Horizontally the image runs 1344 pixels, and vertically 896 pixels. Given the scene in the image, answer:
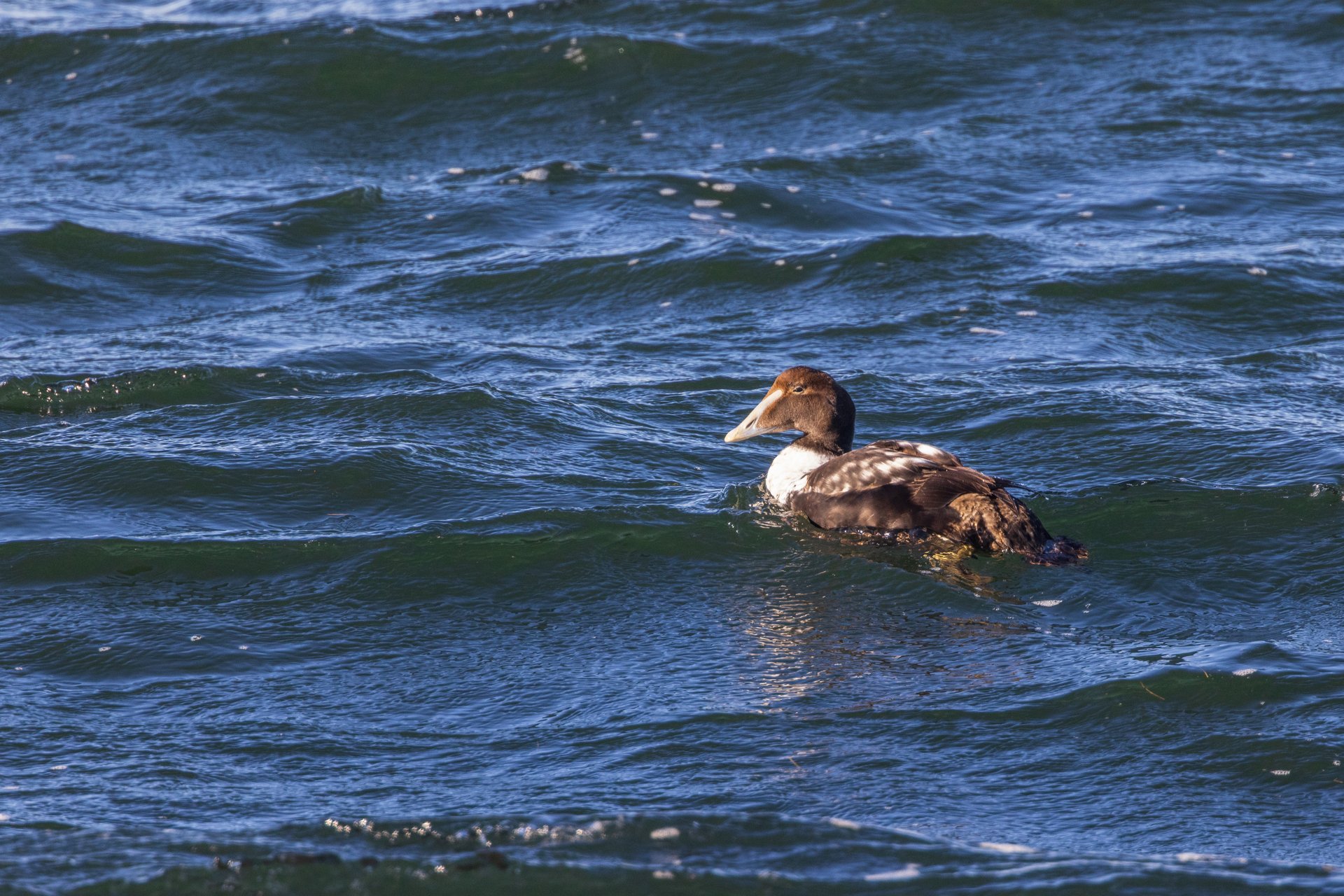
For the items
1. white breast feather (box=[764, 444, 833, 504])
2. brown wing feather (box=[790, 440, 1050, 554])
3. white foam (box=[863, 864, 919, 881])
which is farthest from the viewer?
white breast feather (box=[764, 444, 833, 504])

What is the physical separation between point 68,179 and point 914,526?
9.82 meters

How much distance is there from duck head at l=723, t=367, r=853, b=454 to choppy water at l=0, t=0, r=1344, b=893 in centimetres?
52

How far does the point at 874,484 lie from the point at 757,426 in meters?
1.02

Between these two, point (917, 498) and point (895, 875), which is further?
point (917, 498)

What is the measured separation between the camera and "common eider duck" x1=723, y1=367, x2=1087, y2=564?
705cm

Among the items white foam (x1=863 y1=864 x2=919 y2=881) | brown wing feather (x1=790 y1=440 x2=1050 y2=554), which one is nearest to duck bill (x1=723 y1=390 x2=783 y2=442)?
brown wing feather (x1=790 y1=440 x2=1050 y2=554)

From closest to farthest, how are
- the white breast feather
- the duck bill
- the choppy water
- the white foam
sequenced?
the white foam, the choppy water, the white breast feather, the duck bill

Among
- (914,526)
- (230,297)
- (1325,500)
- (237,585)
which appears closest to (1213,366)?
(1325,500)

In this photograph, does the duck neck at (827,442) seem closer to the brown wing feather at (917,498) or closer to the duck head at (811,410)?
the duck head at (811,410)

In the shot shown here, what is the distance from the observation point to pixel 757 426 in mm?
8344

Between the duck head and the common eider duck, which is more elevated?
the duck head

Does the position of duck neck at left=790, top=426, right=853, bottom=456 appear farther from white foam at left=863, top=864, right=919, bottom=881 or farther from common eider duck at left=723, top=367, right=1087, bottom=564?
white foam at left=863, top=864, right=919, bottom=881

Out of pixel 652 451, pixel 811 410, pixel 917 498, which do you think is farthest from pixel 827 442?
pixel 652 451

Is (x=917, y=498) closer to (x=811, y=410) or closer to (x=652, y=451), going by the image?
(x=811, y=410)
